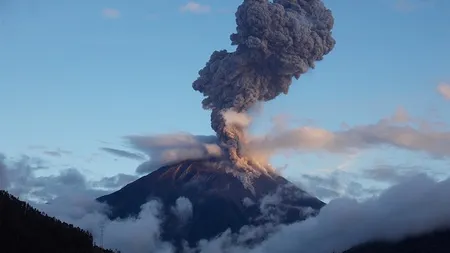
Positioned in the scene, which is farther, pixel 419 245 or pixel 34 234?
pixel 419 245

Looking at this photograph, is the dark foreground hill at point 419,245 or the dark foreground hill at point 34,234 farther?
the dark foreground hill at point 419,245

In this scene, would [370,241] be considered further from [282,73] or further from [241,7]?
[241,7]

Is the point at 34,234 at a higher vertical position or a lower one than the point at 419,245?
lower

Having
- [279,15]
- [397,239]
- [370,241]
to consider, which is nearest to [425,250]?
[397,239]

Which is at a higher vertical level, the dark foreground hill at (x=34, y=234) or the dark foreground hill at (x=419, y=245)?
the dark foreground hill at (x=419, y=245)

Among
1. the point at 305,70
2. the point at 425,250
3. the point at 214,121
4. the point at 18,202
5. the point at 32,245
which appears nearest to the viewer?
the point at 32,245

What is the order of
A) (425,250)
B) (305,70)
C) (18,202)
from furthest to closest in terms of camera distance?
(305,70) < (425,250) < (18,202)
